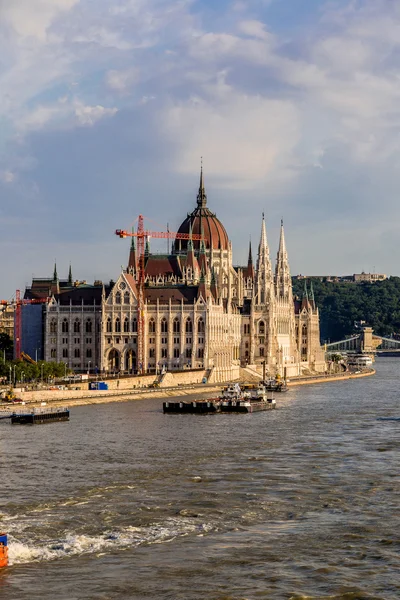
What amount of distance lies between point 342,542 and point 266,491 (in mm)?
14337

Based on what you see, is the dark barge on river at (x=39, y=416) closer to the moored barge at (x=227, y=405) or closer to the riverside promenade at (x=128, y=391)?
the riverside promenade at (x=128, y=391)

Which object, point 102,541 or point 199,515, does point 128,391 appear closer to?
point 199,515

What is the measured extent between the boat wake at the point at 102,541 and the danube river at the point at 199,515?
3.8 inches

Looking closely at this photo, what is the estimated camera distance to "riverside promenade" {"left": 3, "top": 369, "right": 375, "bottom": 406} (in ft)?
464

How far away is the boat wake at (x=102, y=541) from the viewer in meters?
55.1

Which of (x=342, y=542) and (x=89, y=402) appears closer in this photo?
(x=342, y=542)

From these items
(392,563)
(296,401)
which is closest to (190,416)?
(296,401)

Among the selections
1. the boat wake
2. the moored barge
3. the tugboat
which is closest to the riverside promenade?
the tugboat

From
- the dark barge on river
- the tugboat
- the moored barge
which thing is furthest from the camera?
the tugboat

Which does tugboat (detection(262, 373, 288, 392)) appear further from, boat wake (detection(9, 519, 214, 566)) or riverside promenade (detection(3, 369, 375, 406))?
boat wake (detection(9, 519, 214, 566))

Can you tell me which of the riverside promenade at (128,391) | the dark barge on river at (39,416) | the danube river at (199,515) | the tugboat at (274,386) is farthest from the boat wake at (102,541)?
the tugboat at (274,386)

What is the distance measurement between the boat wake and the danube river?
0.10 metres

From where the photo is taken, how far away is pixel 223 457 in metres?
90.0

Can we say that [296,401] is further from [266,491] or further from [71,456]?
[266,491]
